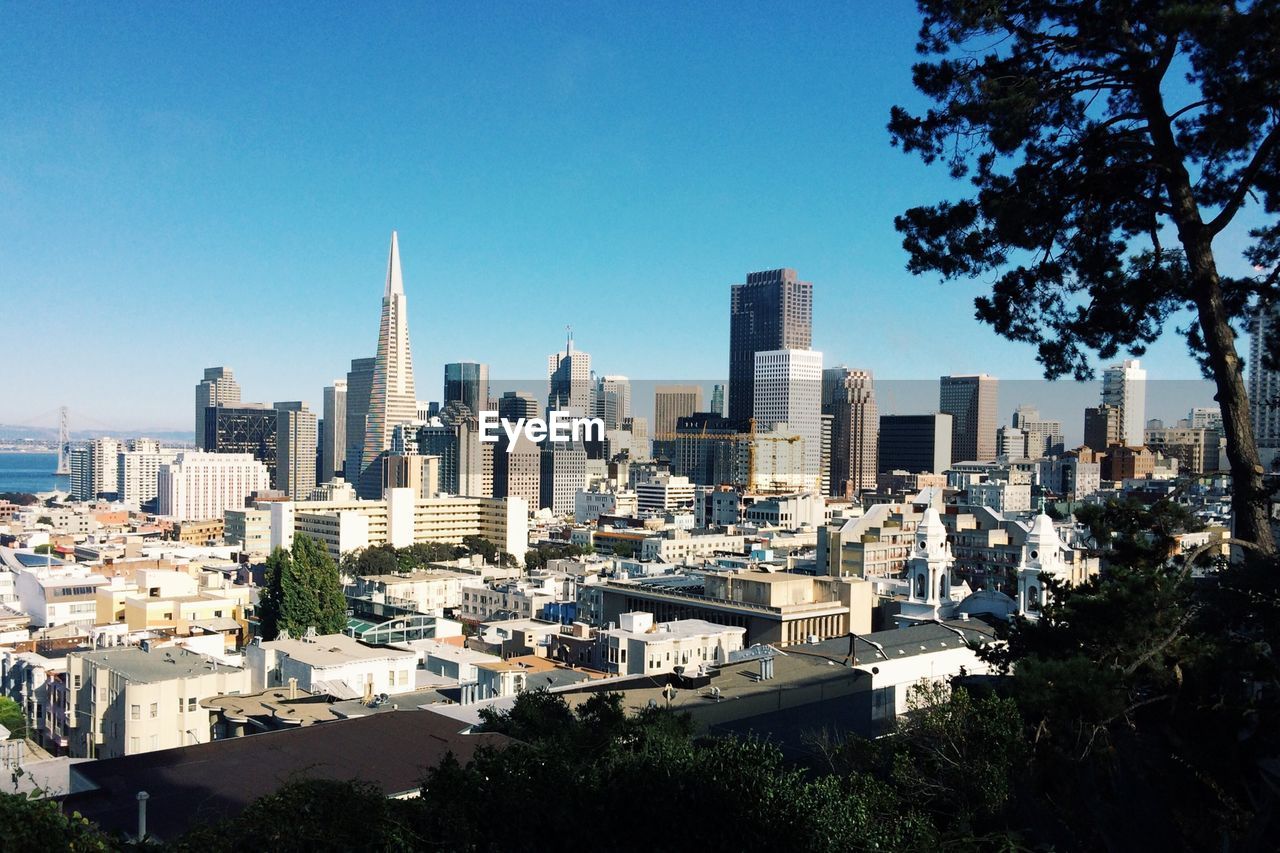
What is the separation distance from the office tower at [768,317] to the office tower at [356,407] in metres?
27.0

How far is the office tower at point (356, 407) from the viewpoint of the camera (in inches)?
3140

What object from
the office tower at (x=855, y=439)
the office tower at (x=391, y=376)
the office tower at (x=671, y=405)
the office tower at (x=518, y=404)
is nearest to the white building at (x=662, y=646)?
the office tower at (x=855, y=439)

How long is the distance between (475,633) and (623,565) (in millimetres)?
7665

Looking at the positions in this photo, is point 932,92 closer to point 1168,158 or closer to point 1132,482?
point 1168,158

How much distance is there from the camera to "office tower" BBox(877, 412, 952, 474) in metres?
64.2

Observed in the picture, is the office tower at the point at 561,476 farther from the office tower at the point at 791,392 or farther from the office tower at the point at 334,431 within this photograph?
the office tower at the point at 334,431

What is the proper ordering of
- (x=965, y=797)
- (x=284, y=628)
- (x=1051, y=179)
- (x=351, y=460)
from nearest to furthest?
(x=1051, y=179), (x=965, y=797), (x=284, y=628), (x=351, y=460)

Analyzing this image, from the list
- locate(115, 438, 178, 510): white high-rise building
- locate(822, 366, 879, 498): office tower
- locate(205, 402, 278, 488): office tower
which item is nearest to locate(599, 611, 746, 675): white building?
locate(822, 366, 879, 498): office tower

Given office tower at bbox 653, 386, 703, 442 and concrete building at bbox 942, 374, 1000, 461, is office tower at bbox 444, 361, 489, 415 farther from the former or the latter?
concrete building at bbox 942, 374, 1000, 461

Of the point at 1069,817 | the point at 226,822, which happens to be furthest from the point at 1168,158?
the point at 226,822

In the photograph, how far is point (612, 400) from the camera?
87.2 m

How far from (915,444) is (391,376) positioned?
3242 centimetres

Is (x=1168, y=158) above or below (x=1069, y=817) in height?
above

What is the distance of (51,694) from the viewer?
13031 mm
